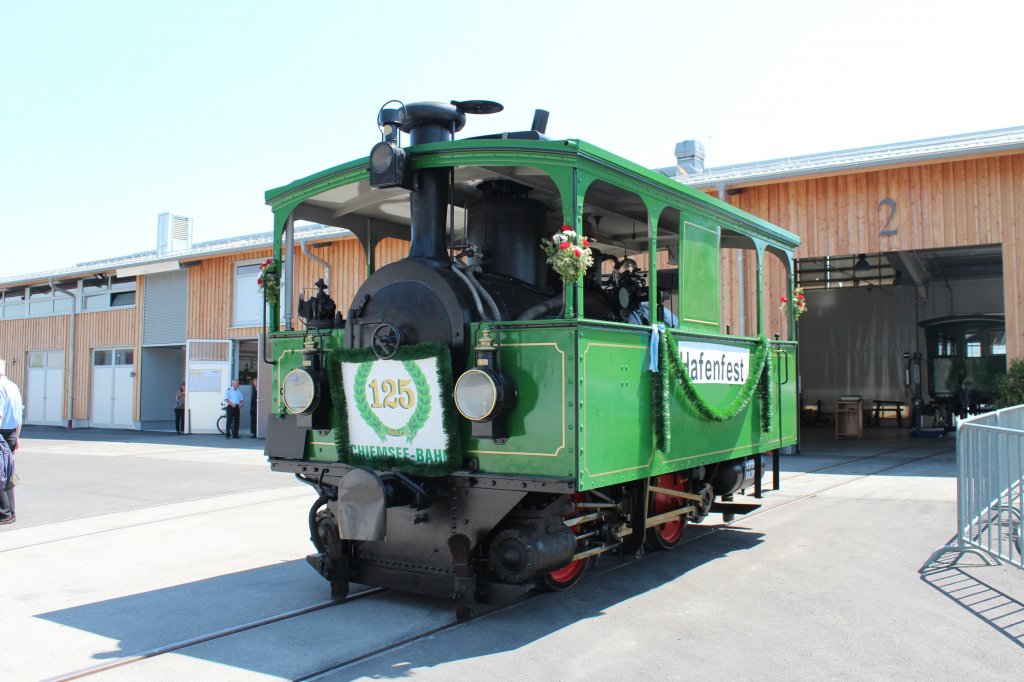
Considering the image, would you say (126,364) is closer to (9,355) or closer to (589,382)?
(9,355)

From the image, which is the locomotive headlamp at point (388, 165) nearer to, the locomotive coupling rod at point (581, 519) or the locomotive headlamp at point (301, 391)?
the locomotive headlamp at point (301, 391)

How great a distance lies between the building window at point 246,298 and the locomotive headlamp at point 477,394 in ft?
58.7

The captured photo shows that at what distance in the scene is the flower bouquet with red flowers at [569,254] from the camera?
15.6ft

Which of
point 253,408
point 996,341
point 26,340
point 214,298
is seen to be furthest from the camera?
point 26,340

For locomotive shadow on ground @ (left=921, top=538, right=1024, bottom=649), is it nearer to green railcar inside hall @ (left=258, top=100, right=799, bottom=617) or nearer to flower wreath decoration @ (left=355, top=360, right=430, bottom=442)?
green railcar inside hall @ (left=258, top=100, right=799, bottom=617)

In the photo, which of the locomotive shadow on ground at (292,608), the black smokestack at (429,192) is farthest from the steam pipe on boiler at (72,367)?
the black smokestack at (429,192)

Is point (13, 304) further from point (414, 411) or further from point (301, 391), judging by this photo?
point (414, 411)

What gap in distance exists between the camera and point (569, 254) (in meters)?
4.77

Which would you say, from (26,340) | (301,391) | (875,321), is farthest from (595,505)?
(26,340)

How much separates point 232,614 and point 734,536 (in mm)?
4646

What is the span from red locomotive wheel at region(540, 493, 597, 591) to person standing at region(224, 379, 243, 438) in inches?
661

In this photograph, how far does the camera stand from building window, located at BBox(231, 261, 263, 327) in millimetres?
21844

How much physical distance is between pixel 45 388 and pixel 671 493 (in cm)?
2652

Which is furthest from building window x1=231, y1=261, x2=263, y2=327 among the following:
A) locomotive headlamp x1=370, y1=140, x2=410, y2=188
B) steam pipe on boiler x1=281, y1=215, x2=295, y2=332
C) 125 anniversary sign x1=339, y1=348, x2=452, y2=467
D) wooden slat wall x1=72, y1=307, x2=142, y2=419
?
locomotive headlamp x1=370, y1=140, x2=410, y2=188
